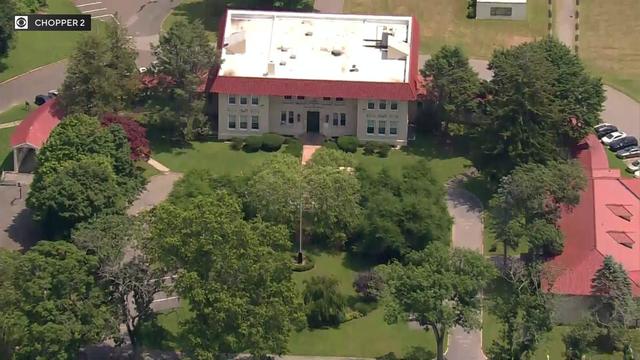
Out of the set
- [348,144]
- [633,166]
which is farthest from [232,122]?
[633,166]

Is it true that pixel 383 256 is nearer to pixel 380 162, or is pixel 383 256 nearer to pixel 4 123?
pixel 380 162

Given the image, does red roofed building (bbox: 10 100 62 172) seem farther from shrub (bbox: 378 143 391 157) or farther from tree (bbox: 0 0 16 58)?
shrub (bbox: 378 143 391 157)

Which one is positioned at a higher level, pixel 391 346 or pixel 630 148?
pixel 630 148

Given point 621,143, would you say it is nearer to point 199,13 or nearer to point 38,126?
point 199,13

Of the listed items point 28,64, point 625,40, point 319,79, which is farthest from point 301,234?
point 625,40

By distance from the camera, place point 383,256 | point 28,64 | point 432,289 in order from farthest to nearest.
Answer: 1. point 28,64
2. point 383,256
3. point 432,289

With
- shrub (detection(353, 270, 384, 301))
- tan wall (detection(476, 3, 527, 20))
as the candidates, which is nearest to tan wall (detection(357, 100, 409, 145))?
shrub (detection(353, 270, 384, 301))
